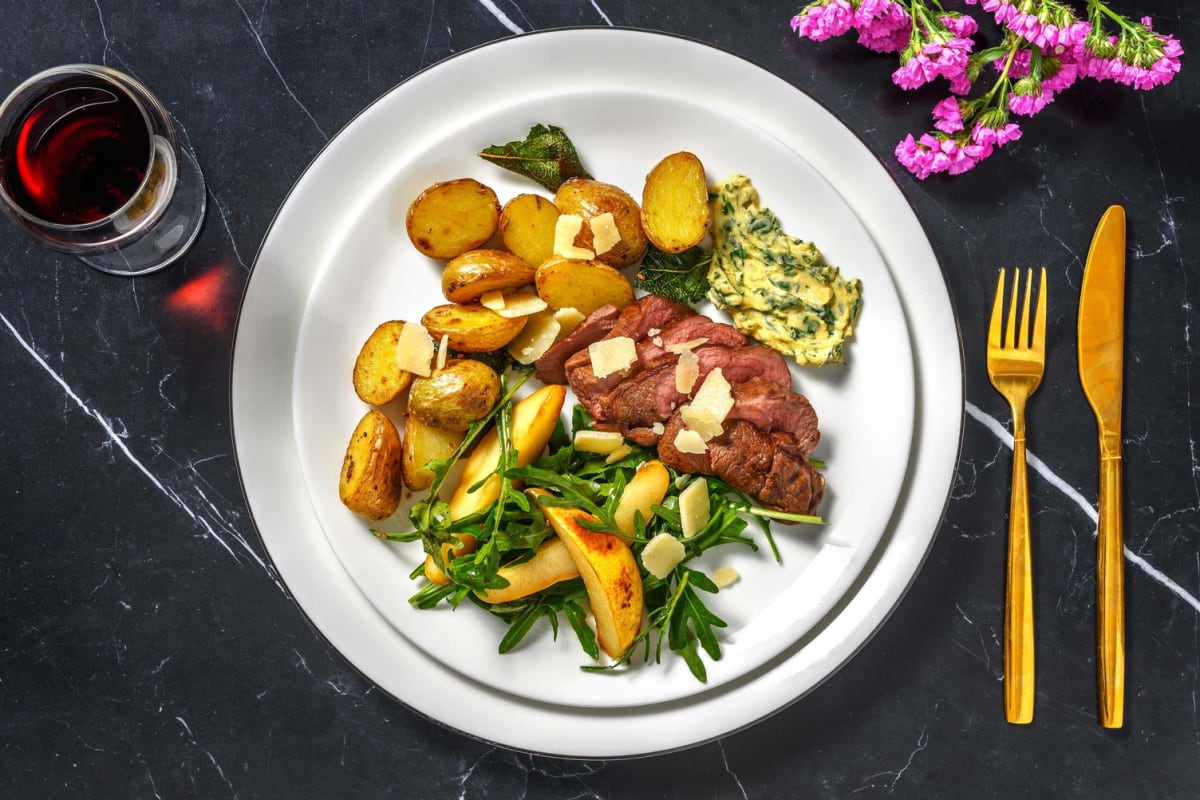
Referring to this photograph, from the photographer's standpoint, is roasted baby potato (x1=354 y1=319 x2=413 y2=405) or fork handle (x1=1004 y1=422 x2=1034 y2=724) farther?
fork handle (x1=1004 y1=422 x2=1034 y2=724)

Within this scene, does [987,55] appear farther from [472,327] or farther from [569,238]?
[472,327]

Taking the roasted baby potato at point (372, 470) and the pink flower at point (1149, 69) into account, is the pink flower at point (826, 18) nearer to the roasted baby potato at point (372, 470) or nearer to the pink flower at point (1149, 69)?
the pink flower at point (1149, 69)

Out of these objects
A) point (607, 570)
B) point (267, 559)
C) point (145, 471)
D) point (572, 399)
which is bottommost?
point (267, 559)

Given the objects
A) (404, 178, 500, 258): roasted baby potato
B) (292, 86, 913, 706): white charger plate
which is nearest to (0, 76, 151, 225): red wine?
(292, 86, 913, 706): white charger plate

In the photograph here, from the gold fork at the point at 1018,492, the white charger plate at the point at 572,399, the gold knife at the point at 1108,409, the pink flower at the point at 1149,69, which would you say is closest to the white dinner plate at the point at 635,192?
the white charger plate at the point at 572,399

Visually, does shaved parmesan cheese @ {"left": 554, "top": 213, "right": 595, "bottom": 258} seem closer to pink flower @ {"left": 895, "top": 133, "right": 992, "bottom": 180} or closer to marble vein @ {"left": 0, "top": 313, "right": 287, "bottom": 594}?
pink flower @ {"left": 895, "top": 133, "right": 992, "bottom": 180}

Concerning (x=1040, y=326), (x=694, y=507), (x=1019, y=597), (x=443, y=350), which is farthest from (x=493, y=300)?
(x=1019, y=597)
